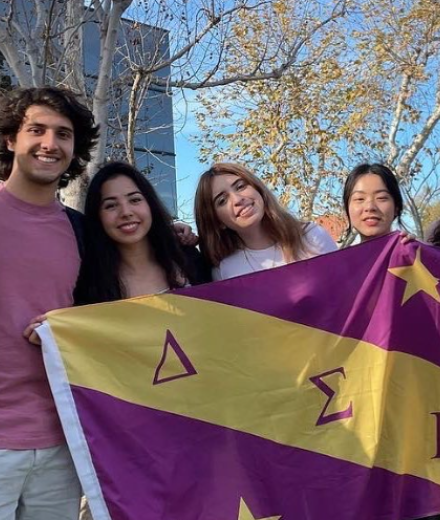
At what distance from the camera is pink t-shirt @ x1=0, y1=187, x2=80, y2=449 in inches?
102

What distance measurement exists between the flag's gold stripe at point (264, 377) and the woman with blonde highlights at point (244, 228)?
18.7 inches

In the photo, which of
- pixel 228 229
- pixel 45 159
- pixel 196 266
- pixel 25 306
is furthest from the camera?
pixel 228 229

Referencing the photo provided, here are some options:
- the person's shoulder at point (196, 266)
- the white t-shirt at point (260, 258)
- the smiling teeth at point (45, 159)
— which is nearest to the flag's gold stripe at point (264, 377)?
the person's shoulder at point (196, 266)

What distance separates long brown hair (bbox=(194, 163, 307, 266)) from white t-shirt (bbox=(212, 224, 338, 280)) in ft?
0.11

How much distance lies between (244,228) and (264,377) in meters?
0.84

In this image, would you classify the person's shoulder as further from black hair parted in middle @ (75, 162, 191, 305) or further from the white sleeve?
the white sleeve

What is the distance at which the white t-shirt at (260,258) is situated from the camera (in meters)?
3.50

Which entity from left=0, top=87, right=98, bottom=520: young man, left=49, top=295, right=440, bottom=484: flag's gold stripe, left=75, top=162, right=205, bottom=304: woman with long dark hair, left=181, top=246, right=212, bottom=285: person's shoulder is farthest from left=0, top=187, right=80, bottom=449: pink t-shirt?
left=181, top=246, right=212, bottom=285: person's shoulder

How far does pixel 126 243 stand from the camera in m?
3.17

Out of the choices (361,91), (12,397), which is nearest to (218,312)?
(12,397)

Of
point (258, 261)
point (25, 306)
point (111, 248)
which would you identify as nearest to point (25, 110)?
point (111, 248)

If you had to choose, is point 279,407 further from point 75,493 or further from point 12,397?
point 12,397

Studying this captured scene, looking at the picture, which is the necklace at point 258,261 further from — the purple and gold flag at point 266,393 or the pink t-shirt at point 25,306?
the pink t-shirt at point 25,306

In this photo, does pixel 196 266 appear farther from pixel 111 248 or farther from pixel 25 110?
pixel 25 110
